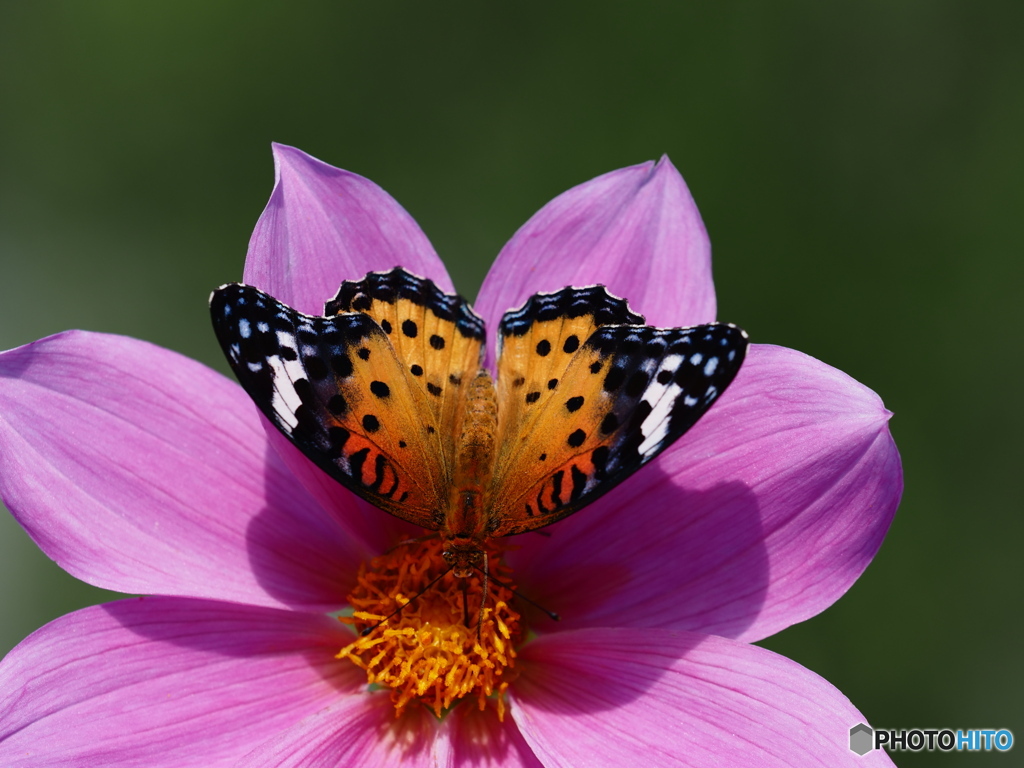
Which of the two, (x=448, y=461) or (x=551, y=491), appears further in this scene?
(x=448, y=461)

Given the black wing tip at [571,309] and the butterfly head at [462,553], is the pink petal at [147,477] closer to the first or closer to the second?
the butterfly head at [462,553]

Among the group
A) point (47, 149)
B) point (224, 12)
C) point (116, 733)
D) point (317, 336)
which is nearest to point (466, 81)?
point (224, 12)

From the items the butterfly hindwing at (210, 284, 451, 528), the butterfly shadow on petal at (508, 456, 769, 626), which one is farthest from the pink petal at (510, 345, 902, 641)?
the butterfly hindwing at (210, 284, 451, 528)

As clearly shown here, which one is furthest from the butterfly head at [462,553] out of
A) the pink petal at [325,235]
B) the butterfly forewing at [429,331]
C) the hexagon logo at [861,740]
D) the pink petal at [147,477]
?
the hexagon logo at [861,740]

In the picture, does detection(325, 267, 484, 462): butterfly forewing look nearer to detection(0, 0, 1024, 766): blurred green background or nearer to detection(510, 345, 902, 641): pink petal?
detection(510, 345, 902, 641): pink petal

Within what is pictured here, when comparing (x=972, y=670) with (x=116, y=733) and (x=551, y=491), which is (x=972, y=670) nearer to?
(x=551, y=491)

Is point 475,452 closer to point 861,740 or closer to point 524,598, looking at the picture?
point 524,598
